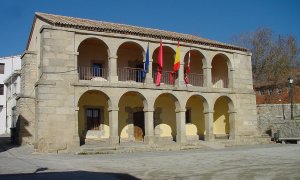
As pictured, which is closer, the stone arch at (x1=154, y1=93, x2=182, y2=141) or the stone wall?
the stone arch at (x1=154, y1=93, x2=182, y2=141)

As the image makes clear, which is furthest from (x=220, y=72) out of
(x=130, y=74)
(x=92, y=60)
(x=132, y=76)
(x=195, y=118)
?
(x=92, y=60)

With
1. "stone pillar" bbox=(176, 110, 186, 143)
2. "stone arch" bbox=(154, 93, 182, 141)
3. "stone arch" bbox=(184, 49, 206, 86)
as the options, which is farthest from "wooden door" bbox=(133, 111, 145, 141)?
A: "stone arch" bbox=(184, 49, 206, 86)

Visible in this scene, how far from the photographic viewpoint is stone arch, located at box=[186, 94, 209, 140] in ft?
82.7

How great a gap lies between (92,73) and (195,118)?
321 inches

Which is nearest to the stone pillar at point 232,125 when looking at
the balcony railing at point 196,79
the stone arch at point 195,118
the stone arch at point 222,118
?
the stone arch at point 222,118

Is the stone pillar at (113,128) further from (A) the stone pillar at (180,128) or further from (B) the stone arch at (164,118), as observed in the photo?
(B) the stone arch at (164,118)

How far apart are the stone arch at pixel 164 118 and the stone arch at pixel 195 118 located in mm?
1391

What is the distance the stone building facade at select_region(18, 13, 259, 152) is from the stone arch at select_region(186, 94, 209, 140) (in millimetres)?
69

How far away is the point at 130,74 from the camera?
2295 cm

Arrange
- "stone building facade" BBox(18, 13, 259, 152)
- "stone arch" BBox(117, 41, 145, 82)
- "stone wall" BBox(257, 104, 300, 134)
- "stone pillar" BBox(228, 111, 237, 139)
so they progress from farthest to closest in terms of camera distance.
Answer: "stone wall" BBox(257, 104, 300, 134) < "stone pillar" BBox(228, 111, 237, 139) < "stone arch" BBox(117, 41, 145, 82) < "stone building facade" BBox(18, 13, 259, 152)

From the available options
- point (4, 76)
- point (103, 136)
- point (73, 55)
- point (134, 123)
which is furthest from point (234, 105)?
point (4, 76)

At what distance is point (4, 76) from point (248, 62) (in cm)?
2566

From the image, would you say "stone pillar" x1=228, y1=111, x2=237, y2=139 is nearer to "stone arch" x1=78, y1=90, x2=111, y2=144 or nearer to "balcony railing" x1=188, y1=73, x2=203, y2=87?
"balcony railing" x1=188, y1=73, x2=203, y2=87

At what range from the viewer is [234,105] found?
79.0 ft
